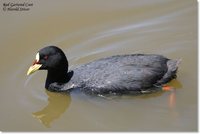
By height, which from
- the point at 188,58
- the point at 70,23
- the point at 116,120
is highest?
the point at 70,23

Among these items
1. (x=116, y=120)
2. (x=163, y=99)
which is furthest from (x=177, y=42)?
(x=116, y=120)

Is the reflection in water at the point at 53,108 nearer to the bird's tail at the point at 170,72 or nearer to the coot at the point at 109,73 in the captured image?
the coot at the point at 109,73

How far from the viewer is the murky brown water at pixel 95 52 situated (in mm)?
6961

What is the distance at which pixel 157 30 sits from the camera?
28.5 feet

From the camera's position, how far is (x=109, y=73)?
721 centimetres

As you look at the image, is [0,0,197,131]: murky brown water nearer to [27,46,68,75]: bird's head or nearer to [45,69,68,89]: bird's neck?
[45,69,68,89]: bird's neck

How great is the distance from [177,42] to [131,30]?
878 mm

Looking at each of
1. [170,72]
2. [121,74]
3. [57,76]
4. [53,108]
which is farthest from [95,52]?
[170,72]

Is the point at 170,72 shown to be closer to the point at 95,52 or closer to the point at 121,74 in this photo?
the point at 121,74

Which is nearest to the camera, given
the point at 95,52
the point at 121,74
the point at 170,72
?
the point at 121,74

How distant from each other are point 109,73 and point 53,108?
1004mm

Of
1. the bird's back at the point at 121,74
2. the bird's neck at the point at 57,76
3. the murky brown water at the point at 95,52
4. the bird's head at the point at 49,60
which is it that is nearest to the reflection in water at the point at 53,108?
the murky brown water at the point at 95,52

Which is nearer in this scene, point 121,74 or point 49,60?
point 121,74

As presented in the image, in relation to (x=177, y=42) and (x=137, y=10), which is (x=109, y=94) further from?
(x=137, y=10)
